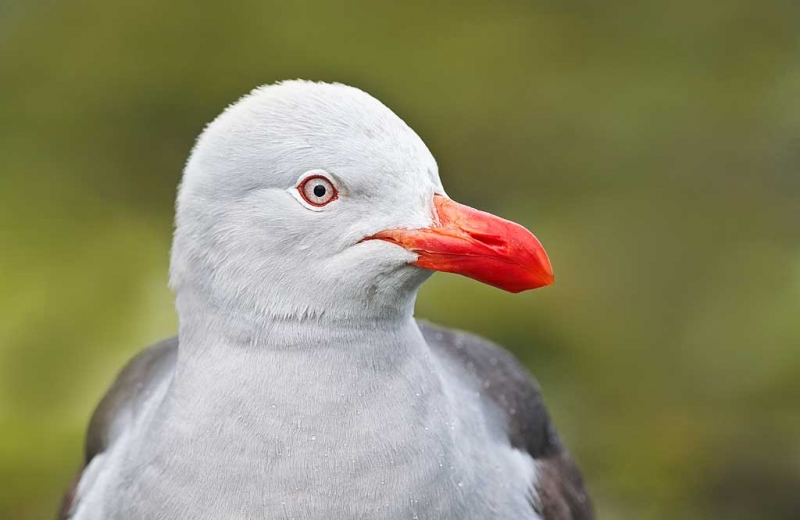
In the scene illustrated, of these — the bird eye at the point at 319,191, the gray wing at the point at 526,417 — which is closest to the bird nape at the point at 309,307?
the bird eye at the point at 319,191

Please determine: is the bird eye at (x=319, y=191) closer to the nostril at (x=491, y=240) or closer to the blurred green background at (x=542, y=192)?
the nostril at (x=491, y=240)

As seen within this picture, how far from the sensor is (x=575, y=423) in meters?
4.23

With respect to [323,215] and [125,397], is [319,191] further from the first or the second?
[125,397]

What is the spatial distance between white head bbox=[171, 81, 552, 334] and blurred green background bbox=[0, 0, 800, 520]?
2246 millimetres

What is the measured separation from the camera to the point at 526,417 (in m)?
2.83

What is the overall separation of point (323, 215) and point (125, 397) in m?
1.09

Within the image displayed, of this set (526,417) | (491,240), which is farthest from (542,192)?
(491,240)

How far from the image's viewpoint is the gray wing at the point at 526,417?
2.72 m

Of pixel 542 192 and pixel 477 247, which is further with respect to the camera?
pixel 542 192

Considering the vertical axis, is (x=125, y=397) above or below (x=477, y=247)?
below

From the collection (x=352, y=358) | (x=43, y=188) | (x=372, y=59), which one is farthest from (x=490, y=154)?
(x=352, y=358)

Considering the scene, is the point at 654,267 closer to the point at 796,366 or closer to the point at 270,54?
the point at 796,366

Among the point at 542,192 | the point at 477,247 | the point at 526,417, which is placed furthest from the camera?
the point at 542,192

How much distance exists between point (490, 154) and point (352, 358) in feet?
10.9
